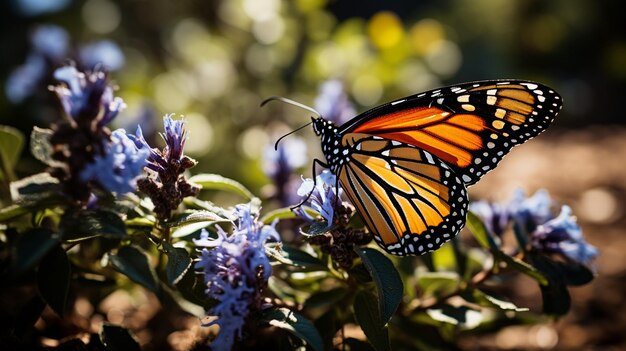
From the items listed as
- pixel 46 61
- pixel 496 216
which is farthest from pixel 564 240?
pixel 46 61

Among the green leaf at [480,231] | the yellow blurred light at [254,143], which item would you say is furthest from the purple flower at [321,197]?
the yellow blurred light at [254,143]

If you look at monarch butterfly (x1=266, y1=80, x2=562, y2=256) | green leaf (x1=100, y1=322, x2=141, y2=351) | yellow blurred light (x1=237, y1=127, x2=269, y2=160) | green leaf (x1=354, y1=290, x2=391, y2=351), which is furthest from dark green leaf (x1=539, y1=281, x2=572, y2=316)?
yellow blurred light (x1=237, y1=127, x2=269, y2=160)

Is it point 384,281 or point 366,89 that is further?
point 366,89

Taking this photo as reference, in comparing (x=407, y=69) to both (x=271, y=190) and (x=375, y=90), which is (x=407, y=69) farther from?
(x=271, y=190)

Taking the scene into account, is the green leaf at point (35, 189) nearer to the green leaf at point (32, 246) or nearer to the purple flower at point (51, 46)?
the green leaf at point (32, 246)

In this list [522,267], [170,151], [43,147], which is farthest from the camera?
[522,267]

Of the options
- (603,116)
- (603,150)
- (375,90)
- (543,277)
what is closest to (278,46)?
(375,90)

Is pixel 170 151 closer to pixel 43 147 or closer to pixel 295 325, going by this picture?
pixel 43 147

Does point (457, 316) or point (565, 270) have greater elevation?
point (565, 270)
